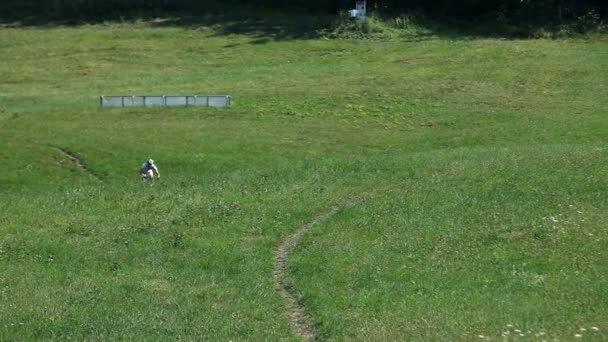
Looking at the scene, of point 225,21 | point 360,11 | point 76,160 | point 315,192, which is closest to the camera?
point 315,192

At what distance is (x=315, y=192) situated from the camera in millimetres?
29531

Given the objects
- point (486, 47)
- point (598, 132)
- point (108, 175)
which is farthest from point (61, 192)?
point (486, 47)

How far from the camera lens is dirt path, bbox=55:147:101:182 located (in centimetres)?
3784

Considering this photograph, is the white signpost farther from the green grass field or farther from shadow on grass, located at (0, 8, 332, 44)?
the green grass field

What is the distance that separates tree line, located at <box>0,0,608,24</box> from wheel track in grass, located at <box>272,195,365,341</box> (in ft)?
152

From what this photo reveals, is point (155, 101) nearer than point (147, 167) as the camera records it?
No

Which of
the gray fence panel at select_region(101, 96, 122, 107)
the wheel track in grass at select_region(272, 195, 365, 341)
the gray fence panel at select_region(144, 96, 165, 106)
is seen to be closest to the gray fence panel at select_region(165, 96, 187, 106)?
the gray fence panel at select_region(144, 96, 165, 106)

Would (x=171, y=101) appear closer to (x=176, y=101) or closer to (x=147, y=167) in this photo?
(x=176, y=101)

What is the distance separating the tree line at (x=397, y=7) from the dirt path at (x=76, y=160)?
39.2 m

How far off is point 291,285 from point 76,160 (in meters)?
22.1

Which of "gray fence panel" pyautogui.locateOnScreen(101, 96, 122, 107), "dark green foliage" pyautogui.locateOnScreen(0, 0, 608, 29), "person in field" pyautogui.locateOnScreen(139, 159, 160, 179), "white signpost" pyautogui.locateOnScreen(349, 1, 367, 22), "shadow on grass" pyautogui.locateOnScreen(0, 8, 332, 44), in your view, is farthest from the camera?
"white signpost" pyautogui.locateOnScreen(349, 1, 367, 22)

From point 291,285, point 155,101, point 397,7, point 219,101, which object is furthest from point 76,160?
point 397,7

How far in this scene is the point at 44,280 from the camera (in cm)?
2022

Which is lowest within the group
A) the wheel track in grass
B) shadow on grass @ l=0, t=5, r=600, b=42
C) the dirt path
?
the dirt path
